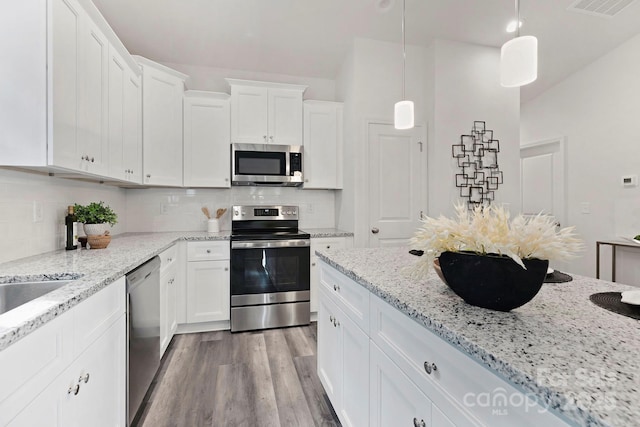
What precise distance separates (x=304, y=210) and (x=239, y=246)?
3.58ft

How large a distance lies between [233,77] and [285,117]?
867mm

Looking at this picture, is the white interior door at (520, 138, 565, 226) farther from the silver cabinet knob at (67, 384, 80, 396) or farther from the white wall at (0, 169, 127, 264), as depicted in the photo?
the white wall at (0, 169, 127, 264)

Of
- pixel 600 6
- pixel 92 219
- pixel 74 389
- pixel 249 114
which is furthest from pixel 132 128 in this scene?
pixel 600 6

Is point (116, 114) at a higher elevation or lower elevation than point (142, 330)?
higher

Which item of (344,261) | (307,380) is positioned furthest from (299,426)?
(344,261)

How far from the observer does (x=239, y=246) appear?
115 inches

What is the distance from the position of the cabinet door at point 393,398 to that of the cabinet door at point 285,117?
262 cm

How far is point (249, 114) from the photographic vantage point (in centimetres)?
328

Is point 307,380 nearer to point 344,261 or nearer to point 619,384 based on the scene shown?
point 344,261

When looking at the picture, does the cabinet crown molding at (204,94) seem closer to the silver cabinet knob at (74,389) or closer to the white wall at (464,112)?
the white wall at (464,112)

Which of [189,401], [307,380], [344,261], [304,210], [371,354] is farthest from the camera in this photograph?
[304,210]

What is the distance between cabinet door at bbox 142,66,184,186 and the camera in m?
2.79

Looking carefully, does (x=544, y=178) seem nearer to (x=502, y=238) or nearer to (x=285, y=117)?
(x=285, y=117)

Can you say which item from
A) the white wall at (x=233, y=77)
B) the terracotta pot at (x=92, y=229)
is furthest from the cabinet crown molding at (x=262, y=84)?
the terracotta pot at (x=92, y=229)
